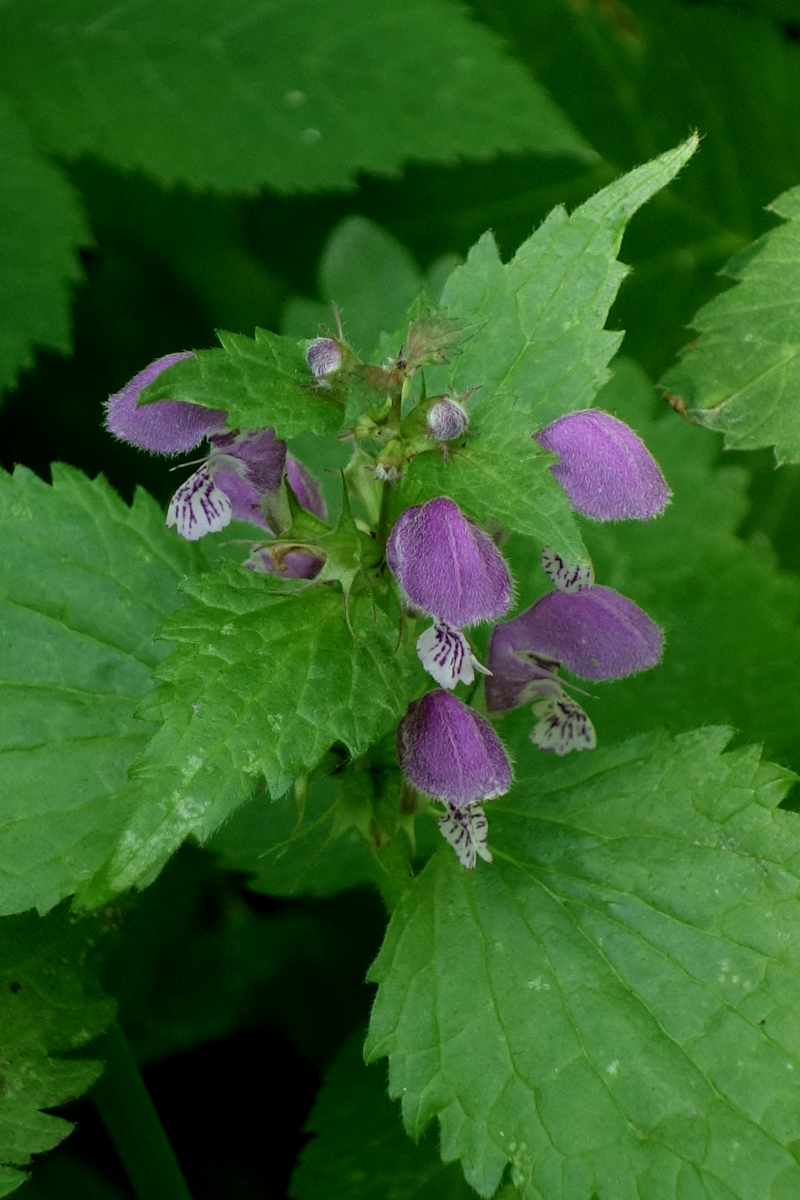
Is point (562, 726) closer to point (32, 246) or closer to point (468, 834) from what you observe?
point (468, 834)

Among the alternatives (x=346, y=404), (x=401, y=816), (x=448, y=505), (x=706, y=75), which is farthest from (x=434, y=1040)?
(x=706, y=75)

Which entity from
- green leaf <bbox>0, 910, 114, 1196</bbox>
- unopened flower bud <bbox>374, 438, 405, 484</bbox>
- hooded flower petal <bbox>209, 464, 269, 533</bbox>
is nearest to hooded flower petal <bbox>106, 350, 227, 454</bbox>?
hooded flower petal <bbox>209, 464, 269, 533</bbox>

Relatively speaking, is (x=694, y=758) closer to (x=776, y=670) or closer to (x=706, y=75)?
(x=776, y=670)

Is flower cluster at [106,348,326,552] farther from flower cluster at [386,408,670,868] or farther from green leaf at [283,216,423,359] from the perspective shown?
green leaf at [283,216,423,359]

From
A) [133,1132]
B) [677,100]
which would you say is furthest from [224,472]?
[677,100]

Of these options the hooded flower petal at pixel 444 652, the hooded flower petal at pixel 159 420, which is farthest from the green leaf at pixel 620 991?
the hooded flower petal at pixel 159 420
